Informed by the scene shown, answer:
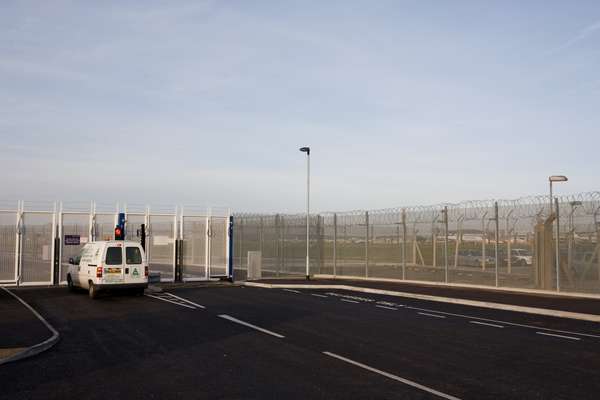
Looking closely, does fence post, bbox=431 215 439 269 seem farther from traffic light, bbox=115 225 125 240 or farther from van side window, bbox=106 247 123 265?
traffic light, bbox=115 225 125 240

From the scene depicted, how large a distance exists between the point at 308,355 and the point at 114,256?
12183mm

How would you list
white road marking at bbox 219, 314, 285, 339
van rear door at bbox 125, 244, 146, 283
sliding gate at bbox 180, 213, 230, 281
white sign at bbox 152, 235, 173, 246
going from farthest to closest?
sliding gate at bbox 180, 213, 230, 281 < white sign at bbox 152, 235, 173, 246 < van rear door at bbox 125, 244, 146, 283 < white road marking at bbox 219, 314, 285, 339

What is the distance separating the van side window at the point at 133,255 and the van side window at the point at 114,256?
9.5 inches

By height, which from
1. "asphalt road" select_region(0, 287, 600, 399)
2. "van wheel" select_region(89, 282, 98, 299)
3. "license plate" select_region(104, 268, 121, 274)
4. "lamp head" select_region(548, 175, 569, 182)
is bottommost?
"asphalt road" select_region(0, 287, 600, 399)

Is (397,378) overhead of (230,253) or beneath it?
beneath

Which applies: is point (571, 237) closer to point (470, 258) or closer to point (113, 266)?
point (470, 258)

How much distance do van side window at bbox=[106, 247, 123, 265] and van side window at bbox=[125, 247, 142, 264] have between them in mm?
242

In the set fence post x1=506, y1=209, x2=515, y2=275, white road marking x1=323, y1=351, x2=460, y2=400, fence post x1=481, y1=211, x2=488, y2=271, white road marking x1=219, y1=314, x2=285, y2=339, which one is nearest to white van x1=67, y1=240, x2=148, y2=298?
white road marking x1=219, y1=314, x2=285, y2=339

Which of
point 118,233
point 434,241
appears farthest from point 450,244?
point 118,233

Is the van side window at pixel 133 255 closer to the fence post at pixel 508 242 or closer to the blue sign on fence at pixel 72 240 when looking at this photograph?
the blue sign on fence at pixel 72 240

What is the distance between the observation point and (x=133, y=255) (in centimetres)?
2108

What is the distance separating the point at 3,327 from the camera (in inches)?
531

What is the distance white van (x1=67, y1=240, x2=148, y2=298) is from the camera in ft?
67.3

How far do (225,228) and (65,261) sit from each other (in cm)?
774
